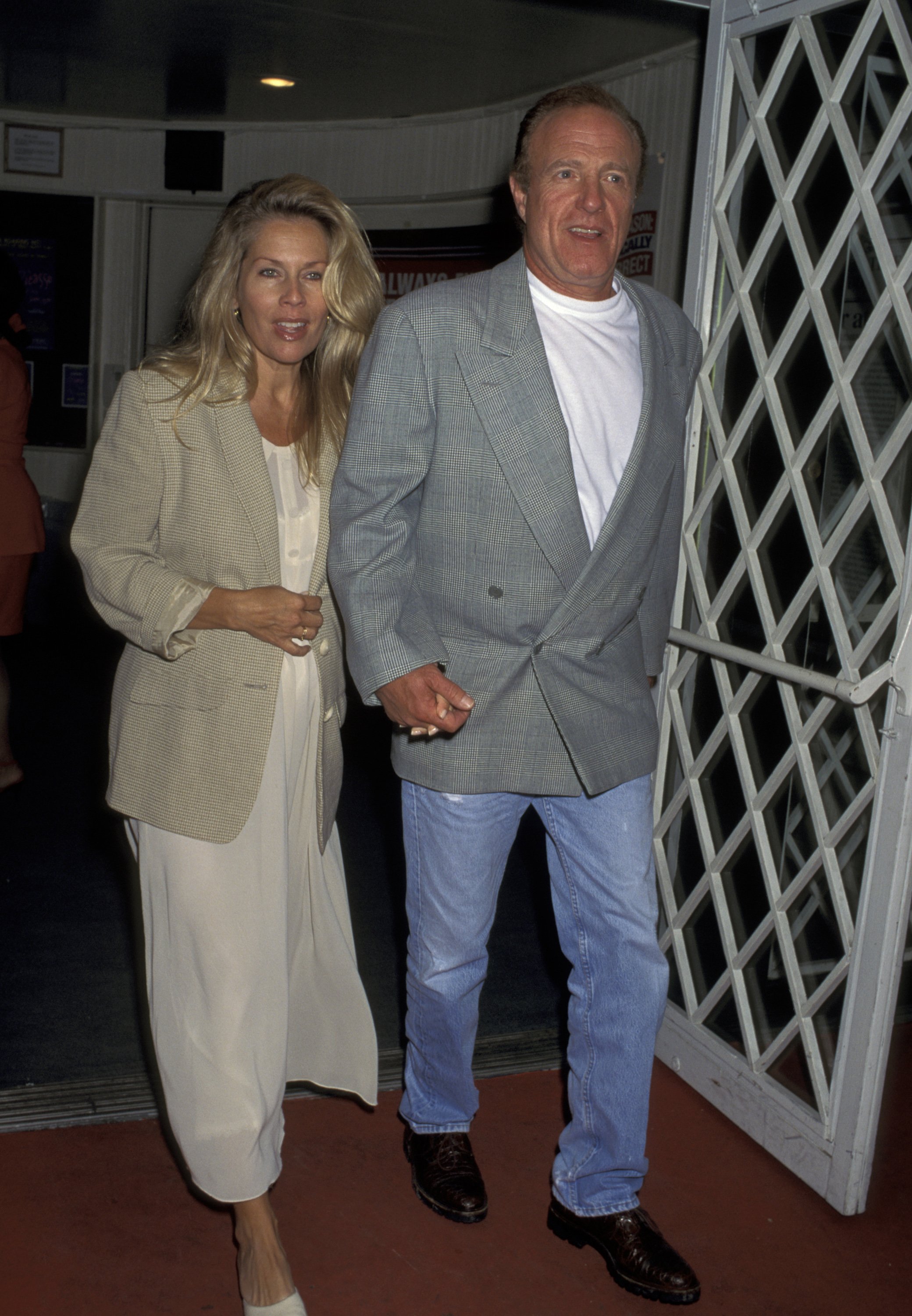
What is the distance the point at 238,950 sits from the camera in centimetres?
183

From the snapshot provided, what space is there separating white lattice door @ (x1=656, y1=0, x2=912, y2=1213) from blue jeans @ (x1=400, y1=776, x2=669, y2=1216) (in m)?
0.42

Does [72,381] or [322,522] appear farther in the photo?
[72,381]

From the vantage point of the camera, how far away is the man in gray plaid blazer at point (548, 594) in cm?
178

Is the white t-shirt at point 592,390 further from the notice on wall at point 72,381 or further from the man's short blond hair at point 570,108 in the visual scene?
the notice on wall at point 72,381

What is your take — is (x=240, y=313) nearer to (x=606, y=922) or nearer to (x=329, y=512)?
(x=329, y=512)

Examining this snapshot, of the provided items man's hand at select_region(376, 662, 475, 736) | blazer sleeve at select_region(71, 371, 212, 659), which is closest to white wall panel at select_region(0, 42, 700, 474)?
blazer sleeve at select_region(71, 371, 212, 659)

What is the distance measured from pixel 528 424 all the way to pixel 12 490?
2789 mm

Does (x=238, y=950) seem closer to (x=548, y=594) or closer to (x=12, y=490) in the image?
(x=548, y=594)

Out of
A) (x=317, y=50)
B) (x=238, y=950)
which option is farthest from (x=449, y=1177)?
(x=317, y=50)

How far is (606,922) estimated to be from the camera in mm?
1928

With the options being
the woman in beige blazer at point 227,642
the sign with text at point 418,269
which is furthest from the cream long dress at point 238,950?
the sign with text at point 418,269

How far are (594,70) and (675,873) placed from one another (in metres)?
3.91

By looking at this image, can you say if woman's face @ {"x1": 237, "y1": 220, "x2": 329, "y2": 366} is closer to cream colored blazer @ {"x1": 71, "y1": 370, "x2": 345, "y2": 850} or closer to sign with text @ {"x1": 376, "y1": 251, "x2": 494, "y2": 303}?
cream colored blazer @ {"x1": 71, "y1": 370, "x2": 345, "y2": 850}

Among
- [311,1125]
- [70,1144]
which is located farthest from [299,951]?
[70,1144]
